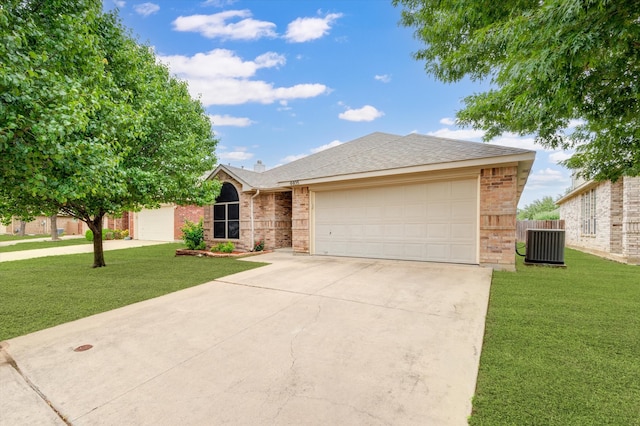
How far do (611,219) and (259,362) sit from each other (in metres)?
13.4

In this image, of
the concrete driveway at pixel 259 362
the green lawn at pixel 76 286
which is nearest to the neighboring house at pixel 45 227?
the green lawn at pixel 76 286

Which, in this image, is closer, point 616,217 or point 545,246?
point 545,246

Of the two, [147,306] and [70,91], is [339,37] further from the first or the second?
[147,306]

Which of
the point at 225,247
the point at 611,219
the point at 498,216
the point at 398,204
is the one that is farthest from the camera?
the point at 225,247

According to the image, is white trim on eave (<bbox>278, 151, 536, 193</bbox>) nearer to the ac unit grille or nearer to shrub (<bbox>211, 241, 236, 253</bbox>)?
the ac unit grille

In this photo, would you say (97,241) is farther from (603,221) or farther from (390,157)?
(603,221)

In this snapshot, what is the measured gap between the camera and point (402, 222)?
855cm

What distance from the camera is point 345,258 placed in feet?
30.8

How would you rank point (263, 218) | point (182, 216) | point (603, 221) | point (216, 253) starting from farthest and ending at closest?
point (182, 216), point (263, 218), point (216, 253), point (603, 221)

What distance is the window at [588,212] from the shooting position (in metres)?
12.6

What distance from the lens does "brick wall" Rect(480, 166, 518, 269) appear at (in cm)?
693

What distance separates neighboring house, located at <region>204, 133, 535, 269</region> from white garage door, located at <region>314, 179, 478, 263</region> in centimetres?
3

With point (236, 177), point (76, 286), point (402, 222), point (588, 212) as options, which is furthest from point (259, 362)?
point (588, 212)

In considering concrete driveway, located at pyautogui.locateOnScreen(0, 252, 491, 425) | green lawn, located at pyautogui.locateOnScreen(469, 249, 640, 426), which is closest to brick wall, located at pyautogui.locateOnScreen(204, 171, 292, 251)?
concrete driveway, located at pyautogui.locateOnScreen(0, 252, 491, 425)
